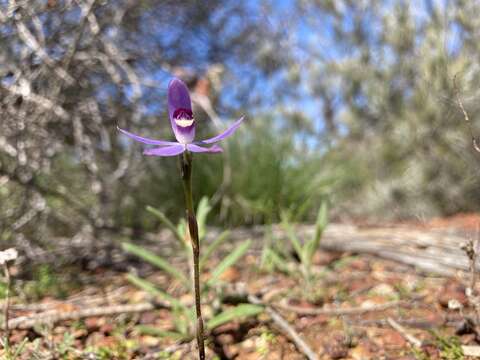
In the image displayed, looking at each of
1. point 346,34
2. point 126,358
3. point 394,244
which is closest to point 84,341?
point 126,358

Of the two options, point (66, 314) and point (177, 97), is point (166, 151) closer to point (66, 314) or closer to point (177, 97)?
point (177, 97)

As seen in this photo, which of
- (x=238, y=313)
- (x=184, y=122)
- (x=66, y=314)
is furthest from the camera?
(x=66, y=314)

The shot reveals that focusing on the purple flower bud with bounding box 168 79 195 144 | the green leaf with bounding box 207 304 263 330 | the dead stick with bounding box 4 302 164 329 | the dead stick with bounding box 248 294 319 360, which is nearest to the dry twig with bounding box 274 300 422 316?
the dead stick with bounding box 248 294 319 360

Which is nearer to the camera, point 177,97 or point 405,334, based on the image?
point 177,97

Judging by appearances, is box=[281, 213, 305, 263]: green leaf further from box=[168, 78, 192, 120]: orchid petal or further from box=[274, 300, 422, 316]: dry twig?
box=[168, 78, 192, 120]: orchid petal

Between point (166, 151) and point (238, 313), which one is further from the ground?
point (166, 151)

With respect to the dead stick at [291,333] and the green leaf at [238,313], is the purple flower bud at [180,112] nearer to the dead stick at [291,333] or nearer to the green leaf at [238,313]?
the green leaf at [238,313]

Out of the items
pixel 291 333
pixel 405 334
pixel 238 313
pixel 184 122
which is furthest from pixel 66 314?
pixel 405 334
